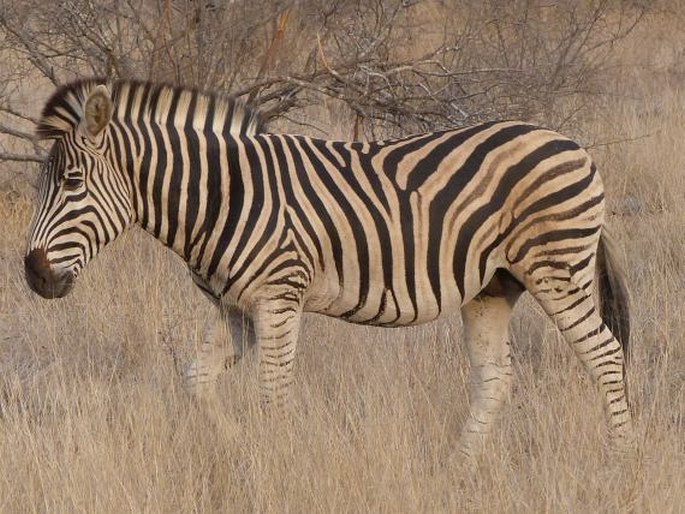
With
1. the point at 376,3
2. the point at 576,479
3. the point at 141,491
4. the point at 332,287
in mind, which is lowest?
the point at 141,491

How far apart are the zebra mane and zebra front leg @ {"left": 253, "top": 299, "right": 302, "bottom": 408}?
0.80 metres

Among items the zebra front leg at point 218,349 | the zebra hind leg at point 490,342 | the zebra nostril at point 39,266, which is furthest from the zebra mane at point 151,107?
the zebra hind leg at point 490,342

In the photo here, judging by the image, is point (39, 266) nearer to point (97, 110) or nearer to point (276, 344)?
point (97, 110)

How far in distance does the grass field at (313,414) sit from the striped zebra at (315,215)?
0.21m

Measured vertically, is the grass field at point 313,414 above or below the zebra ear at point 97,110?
below

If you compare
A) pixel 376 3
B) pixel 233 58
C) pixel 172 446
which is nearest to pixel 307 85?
pixel 233 58

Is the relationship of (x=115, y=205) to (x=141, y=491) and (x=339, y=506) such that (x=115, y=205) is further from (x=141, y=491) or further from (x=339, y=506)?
(x=339, y=506)

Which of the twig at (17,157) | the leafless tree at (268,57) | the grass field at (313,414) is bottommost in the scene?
the grass field at (313,414)

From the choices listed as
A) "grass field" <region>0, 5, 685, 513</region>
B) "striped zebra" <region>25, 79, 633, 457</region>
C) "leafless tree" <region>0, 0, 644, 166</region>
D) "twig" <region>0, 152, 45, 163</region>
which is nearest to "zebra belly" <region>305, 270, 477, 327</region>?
"striped zebra" <region>25, 79, 633, 457</region>

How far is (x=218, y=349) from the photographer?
4730 mm

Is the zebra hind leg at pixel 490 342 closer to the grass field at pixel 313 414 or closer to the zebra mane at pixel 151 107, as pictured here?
the grass field at pixel 313 414

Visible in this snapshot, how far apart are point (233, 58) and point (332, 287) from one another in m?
3.28

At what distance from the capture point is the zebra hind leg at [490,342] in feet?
15.8

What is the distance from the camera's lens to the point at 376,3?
310 inches
